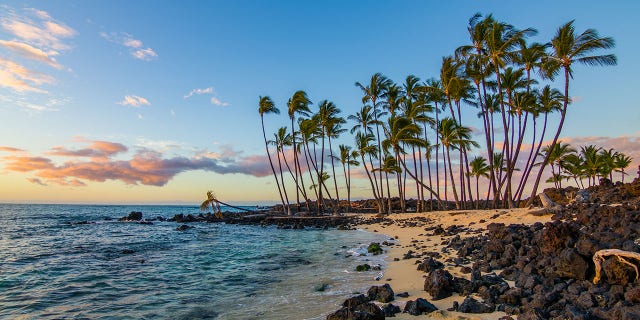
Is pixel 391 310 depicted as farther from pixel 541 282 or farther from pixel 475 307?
pixel 541 282

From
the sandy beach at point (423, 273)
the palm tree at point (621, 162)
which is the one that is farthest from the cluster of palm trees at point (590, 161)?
the sandy beach at point (423, 273)

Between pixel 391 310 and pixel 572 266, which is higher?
pixel 572 266

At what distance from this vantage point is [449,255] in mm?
14797

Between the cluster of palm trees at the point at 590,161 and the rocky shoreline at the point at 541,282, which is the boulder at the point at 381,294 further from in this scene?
the cluster of palm trees at the point at 590,161

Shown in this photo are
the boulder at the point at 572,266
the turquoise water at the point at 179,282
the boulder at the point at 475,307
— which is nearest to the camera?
the boulder at the point at 475,307

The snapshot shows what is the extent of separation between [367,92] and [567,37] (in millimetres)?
24448

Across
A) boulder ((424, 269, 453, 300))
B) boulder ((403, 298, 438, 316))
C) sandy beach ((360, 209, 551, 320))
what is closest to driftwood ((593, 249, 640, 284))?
sandy beach ((360, 209, 551, 320))

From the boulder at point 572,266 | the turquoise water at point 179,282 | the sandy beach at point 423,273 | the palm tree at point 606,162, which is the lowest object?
the turquoise water at point 179,282

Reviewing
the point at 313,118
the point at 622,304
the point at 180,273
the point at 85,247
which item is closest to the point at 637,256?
the point at 622,304

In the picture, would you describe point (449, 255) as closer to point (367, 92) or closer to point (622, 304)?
point (622, 304)

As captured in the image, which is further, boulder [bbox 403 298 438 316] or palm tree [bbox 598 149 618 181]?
palm tree [bbox 598 149 618 181]

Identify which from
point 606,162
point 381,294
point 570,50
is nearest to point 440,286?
point 381,294

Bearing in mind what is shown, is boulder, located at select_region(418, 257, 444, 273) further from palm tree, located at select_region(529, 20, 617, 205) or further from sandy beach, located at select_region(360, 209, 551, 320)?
palm tree, located at select_region(529, 20, 617, 205)

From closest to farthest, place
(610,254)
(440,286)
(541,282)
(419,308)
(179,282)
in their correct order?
1. (419,308)
2. (610,254)
3. (541,282)
4. (440,286)
5. (179,282)
